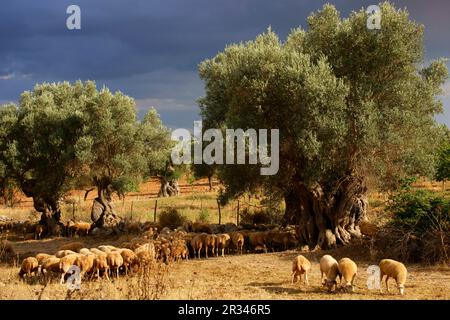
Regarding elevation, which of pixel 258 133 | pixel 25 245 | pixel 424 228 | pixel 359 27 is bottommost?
pixel 25 245

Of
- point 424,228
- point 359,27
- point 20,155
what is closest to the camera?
point 424,228

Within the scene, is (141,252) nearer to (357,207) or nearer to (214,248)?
(214,248)

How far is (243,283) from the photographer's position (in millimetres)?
14922

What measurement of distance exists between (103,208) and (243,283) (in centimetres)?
1877

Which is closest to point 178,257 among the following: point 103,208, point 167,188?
point 103,208

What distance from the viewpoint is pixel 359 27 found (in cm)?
1970

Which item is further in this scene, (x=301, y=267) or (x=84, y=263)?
(x=84, y=263)

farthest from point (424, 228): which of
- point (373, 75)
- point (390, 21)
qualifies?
point (390, 21)

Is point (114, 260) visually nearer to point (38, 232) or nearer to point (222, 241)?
point (222, 241)

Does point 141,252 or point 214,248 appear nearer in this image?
point 141,252

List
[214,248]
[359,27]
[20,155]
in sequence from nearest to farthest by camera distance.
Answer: [359,27] → [214,248] → [20,155]

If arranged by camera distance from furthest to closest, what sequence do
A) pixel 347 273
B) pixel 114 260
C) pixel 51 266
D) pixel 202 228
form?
pixel 202 228, pixel 114 260, pixel 51 266, pixel 347 273

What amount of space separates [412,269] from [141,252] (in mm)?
8972

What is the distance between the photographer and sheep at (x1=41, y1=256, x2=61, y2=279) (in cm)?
1526
